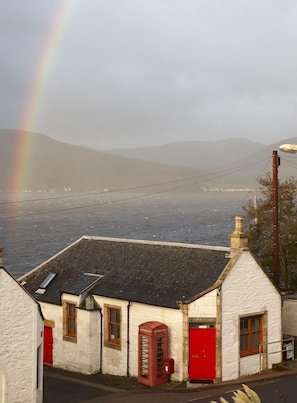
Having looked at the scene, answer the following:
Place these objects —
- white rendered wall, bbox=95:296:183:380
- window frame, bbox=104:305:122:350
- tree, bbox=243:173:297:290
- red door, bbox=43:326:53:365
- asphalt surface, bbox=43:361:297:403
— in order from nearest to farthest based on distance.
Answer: asphalt surface, bbox=43:361:297:403 < white rendered wall, bbox=95:296:183:380 < window frame, bbox=104:305:122:350 < red door, bbox=43:326:53:365 < tree, bbox=243:173:297:290

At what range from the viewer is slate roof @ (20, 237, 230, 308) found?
26.6 metres

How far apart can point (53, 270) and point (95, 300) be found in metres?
5.04

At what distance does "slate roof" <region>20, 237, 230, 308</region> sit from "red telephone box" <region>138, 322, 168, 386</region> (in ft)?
4.07

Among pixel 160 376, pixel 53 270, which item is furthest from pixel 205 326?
pixel 53 270

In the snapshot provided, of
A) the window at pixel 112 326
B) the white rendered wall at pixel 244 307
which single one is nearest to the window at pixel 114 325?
the window at pixel 112 326

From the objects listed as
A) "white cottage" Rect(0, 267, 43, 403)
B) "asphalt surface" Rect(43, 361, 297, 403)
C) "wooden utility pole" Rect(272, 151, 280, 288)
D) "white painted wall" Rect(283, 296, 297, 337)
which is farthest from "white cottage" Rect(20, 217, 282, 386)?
"white cottage" Rect(0, 267, 43, 403)

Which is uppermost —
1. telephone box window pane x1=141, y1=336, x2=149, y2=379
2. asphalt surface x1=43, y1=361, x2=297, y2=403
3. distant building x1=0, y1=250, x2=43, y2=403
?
distant building x1=0, y1=250, x2=43, y2=403

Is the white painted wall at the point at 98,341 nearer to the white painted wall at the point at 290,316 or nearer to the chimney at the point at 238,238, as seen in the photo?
the chimney at the point at 238,238

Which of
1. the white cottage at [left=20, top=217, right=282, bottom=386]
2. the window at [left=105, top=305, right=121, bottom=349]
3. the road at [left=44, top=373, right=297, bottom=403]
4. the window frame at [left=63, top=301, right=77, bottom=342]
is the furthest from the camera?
the window frame at [left=63, top=301, right=77, bottom=342]

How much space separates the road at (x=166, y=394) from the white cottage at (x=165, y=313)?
4.55 feet

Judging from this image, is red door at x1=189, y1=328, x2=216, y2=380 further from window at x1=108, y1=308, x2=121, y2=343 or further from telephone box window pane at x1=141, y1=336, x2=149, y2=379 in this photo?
window at x1=108, y1=308, x2=121, y2=343

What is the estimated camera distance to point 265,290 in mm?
27031

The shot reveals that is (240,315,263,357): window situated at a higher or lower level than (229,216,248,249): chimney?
lower

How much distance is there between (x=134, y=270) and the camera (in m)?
29.5
